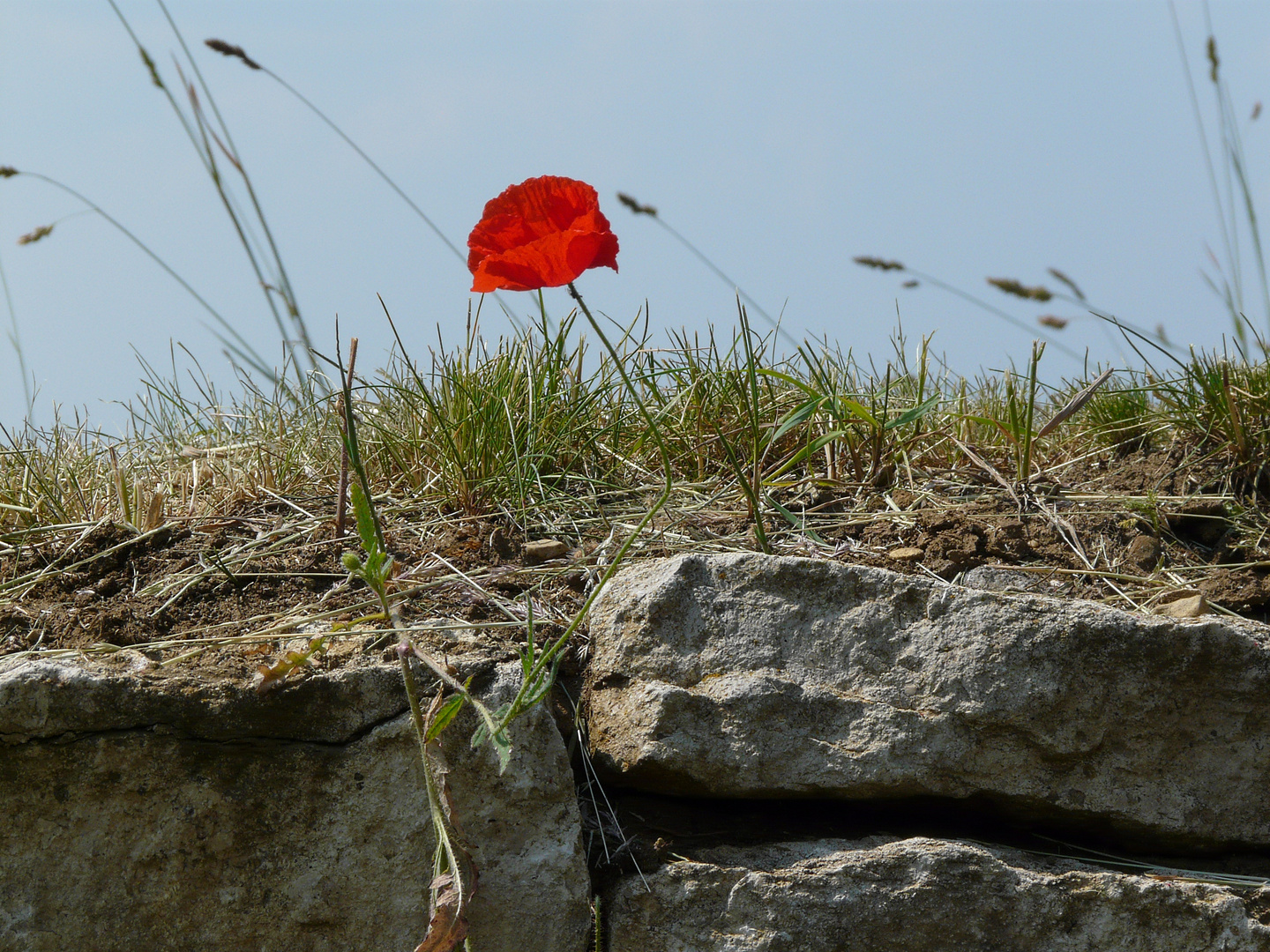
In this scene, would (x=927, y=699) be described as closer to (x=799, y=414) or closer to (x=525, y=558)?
(x=799, y=414)

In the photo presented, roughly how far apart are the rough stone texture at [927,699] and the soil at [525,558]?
0.22 meters

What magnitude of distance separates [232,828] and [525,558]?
0.70 m

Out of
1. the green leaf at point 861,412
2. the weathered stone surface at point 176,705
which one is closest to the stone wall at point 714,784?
the weathered stone surface at point 176,705

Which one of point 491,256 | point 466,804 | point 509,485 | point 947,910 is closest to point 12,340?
point 509,485

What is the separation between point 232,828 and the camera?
4.94ft

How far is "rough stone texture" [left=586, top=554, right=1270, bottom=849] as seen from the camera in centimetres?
156

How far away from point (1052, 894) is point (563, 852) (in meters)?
0.79

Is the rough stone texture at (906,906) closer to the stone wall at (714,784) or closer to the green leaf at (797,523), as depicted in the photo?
the stone wall at (714,784)

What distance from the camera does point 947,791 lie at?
1594 mm

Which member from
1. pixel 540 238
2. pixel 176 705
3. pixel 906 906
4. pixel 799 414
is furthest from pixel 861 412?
pixel 176 705

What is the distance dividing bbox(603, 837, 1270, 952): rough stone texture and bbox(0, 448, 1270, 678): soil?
446 millimetres

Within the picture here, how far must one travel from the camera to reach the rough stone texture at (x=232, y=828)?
150 cm

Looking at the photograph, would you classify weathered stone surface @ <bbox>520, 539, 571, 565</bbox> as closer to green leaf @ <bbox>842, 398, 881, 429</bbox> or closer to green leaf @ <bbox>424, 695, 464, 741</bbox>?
green leaf @ <bbox>424, 695, 464, 741</bbox>

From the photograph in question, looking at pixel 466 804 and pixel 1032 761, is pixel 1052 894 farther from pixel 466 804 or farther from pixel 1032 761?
pixel 466 804
